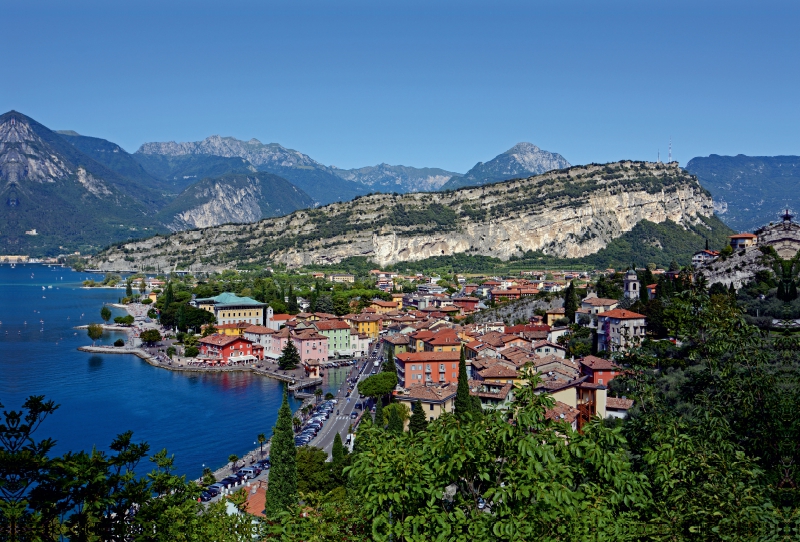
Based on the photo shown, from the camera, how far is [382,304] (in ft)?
198

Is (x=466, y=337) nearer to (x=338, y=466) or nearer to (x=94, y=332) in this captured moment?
(x=338, y=466)

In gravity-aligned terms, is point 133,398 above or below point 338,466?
below

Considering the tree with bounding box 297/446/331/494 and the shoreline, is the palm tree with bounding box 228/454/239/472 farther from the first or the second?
the shoreline

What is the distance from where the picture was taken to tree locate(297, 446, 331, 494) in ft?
63.0

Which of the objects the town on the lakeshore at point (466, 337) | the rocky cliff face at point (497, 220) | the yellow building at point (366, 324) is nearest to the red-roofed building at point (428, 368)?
the town on the lakeshore at point (466, 337)

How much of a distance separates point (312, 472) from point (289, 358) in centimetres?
2297

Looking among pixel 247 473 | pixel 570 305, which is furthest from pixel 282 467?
pixel 570 305

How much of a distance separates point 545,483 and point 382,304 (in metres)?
55.9

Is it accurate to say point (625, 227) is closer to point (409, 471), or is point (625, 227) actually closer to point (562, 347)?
point (562, 347)

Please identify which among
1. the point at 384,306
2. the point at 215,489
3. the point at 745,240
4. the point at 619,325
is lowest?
the point at 215,489

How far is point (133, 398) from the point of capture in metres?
33.9

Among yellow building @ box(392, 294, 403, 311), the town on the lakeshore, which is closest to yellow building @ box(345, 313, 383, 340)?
the town on the lakeshore

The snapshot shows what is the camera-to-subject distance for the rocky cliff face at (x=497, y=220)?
11012 centimetres

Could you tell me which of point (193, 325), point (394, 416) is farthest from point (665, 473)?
point (193, 325)
